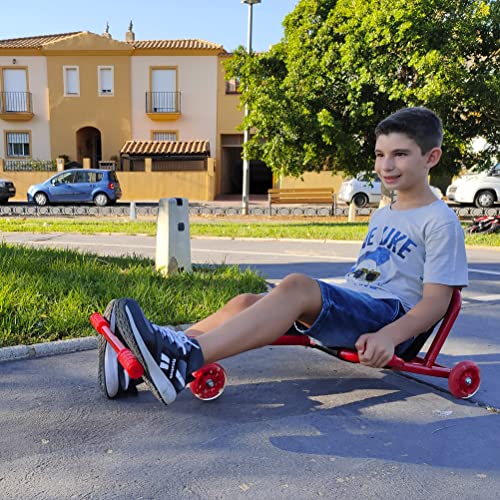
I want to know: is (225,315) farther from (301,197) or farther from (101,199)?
(101,199)

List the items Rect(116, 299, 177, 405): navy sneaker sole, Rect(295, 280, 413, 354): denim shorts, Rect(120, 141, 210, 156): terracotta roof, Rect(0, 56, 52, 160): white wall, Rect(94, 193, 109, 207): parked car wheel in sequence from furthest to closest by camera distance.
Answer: Rect(0, 56, 52, 160): white wall
Rect(120, 141, 210, 156): terracotta roof
Rect(94, 193, 109, 207): parked car wheel
Rect(295, 280, 413, 354): denim shorts
Rect(116, 299, 177, 405): navy sneaker sole

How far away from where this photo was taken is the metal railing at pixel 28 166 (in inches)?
1068

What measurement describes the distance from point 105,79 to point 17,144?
6.18m

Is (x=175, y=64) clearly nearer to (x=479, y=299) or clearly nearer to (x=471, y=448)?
(x=479, y=299)

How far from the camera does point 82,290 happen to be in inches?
170

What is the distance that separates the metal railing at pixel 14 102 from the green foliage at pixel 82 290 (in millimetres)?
26196

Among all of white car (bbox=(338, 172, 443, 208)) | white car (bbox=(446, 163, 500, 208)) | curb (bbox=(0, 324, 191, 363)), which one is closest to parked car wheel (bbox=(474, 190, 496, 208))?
white car (bbox=(446, 163, 500, 208))

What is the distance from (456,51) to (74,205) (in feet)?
54.0

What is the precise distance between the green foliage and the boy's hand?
1921 millimetres

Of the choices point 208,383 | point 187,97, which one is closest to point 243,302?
point 208,383

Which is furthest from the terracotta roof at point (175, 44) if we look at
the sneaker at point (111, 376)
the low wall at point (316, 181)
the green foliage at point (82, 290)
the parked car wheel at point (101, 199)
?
the sneaker at point (111, 376)

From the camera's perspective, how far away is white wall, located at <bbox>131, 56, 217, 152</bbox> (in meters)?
28.1

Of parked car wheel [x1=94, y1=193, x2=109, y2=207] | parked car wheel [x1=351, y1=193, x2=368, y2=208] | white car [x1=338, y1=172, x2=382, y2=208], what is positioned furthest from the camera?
parked car wheel [x1=94, y1=193, x2=109, y2=207]

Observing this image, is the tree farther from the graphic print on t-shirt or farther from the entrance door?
the entrance door
